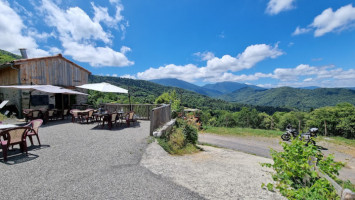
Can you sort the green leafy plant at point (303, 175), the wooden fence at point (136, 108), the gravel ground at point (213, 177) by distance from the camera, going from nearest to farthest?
the green leafy plant at point (303, 175), the gravel ground at point (213, 177), the wooden fence at point (136, 108)

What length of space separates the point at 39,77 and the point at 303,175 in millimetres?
16011

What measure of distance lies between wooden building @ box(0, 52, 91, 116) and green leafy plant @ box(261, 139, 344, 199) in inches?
496

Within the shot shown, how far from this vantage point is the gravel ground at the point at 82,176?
2879 millimetres

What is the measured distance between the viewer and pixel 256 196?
308 centimetres

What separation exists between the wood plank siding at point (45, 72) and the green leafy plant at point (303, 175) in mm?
15440

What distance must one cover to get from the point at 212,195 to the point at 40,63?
15110mm

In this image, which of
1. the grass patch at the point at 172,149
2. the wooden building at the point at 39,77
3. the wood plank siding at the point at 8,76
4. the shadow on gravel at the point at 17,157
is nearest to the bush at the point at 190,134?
the grass patch at the point at 172,149

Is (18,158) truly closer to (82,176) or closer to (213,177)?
(82,176)

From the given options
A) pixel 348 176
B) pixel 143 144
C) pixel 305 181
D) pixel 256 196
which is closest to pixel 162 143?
pixel 143 144

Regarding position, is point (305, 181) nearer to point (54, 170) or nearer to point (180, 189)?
point (180, 189)

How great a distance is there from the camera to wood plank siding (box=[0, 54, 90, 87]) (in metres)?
11.9

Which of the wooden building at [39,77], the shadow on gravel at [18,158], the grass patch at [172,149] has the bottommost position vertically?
the grass patch at [172,149]

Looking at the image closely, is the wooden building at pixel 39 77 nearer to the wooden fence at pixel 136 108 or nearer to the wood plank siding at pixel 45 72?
the wood plank siding at pixel 45 72

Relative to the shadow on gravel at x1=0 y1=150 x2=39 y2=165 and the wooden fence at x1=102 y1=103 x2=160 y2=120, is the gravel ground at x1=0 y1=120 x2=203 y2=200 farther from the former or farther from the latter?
the wooden fence at x1=102 y1=103 x2=160 y2=120
